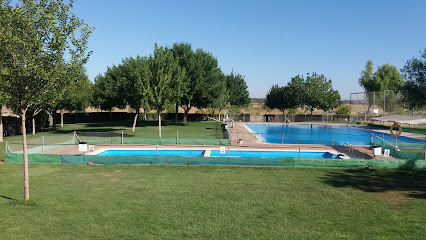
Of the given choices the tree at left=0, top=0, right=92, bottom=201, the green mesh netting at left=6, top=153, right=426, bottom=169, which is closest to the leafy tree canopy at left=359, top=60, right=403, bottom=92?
the green mesh netting at left=6, top=153, right=426, bottom=169

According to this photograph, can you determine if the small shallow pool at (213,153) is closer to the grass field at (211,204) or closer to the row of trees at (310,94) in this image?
the grass field at (211,204)

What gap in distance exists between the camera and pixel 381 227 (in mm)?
9117

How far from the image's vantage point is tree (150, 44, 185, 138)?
33312 mm

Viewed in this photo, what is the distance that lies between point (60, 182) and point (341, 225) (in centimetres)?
1208

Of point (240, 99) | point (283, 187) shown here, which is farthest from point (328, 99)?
Result: point (283, 187)

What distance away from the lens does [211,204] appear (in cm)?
1108

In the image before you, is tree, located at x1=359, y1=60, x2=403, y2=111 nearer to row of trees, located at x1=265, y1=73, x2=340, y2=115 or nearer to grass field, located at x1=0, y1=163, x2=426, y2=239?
row of trees, located at x1=265, y1=73, x2=340, y2=115

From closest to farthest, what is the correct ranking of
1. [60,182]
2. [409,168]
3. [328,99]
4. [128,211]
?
[128,211] → [60,182] → [409,168] → [328,99]

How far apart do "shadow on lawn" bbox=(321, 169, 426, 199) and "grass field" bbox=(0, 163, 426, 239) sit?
48mm

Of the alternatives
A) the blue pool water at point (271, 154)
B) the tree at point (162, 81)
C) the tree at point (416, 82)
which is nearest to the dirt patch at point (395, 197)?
the blue pool water at point (271, 154)

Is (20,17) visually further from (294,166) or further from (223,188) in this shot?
(294,166)

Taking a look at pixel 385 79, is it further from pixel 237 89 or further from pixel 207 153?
pixel 207 153

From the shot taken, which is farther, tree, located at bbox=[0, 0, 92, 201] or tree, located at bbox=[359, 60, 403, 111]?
tree, located at bbox=[359, 60, 403, 111]

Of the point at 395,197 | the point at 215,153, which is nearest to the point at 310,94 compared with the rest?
the point at 215,153
